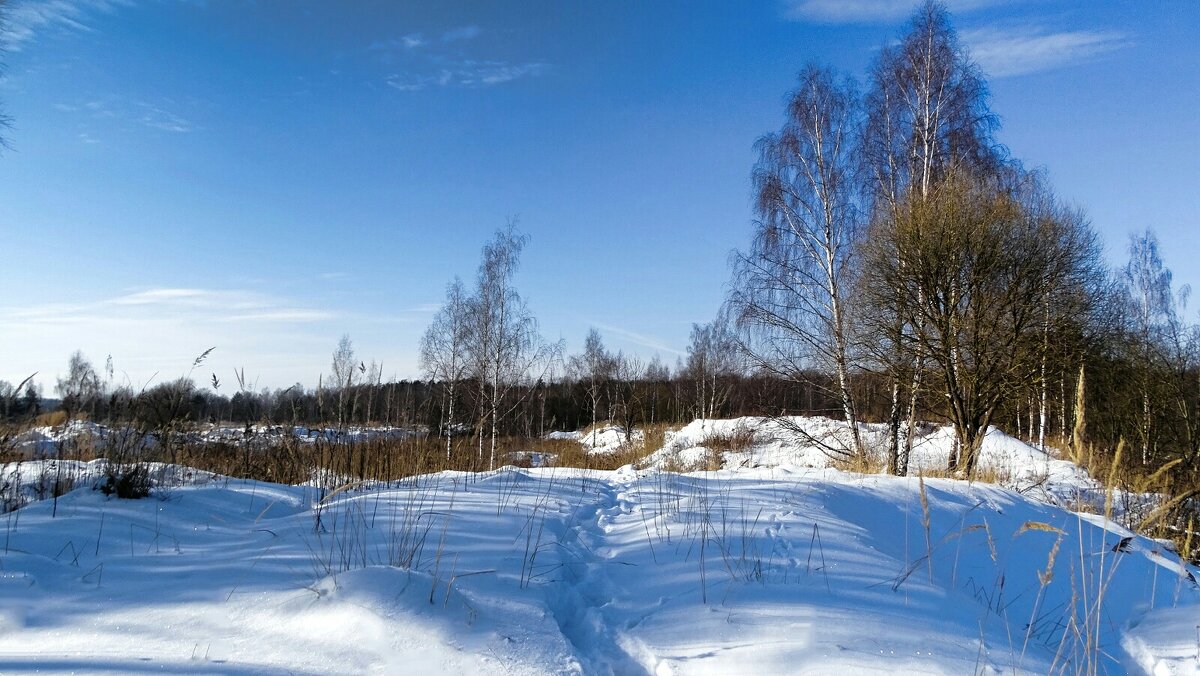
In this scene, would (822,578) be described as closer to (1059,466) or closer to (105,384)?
(105,384)

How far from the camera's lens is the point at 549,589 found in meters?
2.63

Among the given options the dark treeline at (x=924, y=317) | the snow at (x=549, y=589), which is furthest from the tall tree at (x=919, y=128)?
the snow at (x=549, y=589)

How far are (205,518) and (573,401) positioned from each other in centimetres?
3473

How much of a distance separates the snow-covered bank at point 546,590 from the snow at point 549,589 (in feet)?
0.04

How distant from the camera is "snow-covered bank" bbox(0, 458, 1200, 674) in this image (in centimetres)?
200

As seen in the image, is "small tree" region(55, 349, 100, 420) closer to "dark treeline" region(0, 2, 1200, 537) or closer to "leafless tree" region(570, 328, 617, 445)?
"dark treeline" region(0, 2, 1200, 537)

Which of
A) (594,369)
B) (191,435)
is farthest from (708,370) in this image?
(191,435)

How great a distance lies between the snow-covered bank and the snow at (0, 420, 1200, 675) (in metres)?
0.01

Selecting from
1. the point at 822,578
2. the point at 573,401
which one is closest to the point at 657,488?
the point at 822,578

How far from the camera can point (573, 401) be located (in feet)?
125

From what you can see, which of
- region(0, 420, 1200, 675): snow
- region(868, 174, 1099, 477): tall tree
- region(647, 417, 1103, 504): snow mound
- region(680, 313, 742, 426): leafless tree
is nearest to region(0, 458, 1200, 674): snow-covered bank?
region(0, 420, 1200, 675): snow

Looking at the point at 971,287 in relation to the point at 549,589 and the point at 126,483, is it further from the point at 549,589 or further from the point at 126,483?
the point at 126,483

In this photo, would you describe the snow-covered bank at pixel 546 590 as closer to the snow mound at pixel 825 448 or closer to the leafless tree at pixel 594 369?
the snow mound at pixel 825 448

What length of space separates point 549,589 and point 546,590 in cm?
2
